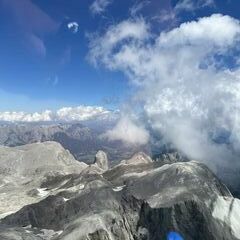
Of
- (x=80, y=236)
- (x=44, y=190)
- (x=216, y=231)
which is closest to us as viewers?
(x=80, y=236)

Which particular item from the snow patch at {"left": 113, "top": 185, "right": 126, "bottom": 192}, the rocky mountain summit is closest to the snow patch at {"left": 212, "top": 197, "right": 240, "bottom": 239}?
the rocky mountain summit

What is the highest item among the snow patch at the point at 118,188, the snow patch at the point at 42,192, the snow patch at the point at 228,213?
the snow patch at the point at 42,192

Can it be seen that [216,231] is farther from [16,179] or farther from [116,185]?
[16,179]

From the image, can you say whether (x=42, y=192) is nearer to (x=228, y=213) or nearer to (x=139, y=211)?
(x=139, y=211)

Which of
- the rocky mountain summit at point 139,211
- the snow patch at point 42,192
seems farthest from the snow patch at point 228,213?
the snow patch at point 42,192

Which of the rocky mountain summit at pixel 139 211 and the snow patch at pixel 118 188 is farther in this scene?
the snow patch at pixel 118 188

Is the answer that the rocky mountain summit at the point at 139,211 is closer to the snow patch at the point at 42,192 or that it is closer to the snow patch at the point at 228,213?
the snow patch at the point at 228,213

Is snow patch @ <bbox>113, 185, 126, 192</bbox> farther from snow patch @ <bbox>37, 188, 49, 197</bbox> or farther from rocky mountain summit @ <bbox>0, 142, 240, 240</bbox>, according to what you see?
snow patch @ <bbox>37, 188, 49, 197</bbox>

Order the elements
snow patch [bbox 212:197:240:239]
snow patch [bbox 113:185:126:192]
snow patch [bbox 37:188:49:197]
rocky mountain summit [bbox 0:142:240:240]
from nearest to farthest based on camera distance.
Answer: rocky mountain summit [bbox 0:142:240:240] → snow patch [bbox 212:197:240:239] → snow patch [bbox 113:185:126:192] → snow patch [bbox 37:188:49:197]

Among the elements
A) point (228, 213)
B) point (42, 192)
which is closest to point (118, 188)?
point (228, 213)

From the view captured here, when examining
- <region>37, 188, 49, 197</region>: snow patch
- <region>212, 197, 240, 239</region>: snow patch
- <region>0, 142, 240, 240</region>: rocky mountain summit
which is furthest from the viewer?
<region>37, 188, 49, 197</region>: snow patch

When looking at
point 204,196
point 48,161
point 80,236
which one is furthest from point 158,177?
point 48,161
